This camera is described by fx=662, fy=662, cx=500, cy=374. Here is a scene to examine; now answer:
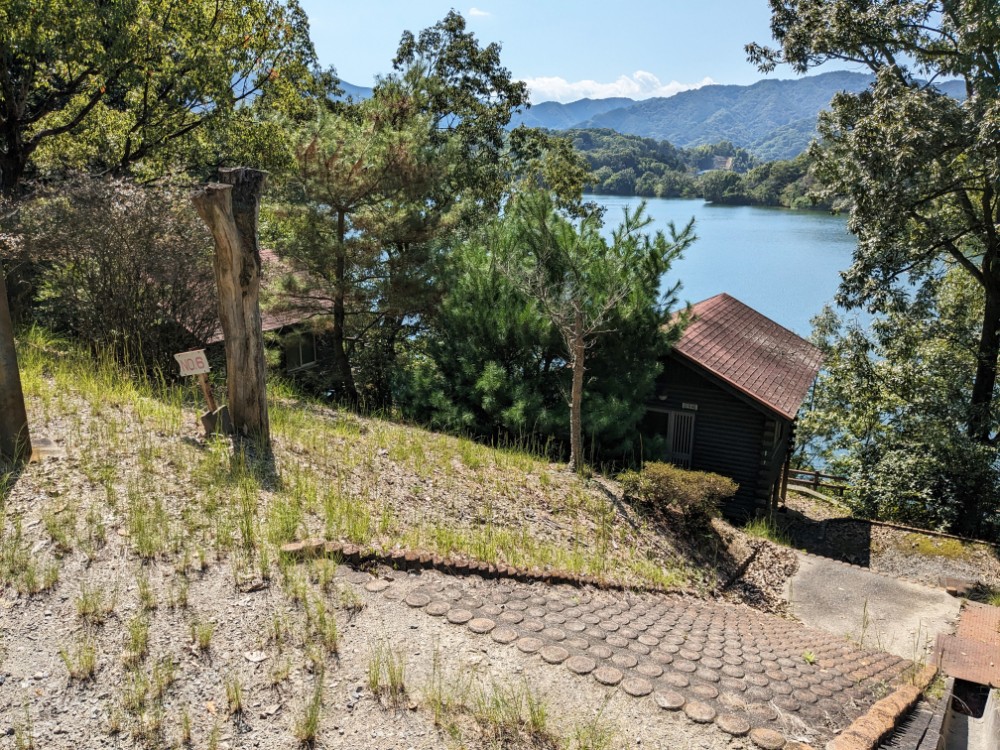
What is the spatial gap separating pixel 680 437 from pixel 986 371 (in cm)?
757

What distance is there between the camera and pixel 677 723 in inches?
167

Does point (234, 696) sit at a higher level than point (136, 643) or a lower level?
lower

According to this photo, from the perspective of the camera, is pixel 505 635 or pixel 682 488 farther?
pixel 682 488

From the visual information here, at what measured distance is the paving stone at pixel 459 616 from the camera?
506 centimetres

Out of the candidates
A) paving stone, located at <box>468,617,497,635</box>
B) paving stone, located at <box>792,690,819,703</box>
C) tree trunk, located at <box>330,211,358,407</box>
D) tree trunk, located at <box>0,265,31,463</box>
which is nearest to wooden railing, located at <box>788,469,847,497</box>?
tree trunk, located at <box>330,211,358,407</box>

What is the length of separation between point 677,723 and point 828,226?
325ft

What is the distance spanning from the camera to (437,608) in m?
5.20

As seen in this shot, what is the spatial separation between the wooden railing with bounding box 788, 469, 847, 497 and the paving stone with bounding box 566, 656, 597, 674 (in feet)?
60.8

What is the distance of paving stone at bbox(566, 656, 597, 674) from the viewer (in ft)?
15.2

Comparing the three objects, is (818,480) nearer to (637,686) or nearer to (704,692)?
(704,692)

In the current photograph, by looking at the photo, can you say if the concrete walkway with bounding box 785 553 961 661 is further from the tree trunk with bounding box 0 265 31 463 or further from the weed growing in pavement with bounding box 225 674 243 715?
the tree trunk with bounding box 0 265 31 463

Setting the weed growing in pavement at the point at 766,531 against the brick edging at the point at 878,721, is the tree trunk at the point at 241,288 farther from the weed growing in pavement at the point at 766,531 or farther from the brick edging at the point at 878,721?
the weed growing in pavement at the point at 766,531

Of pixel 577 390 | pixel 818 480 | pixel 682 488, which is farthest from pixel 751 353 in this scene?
pixel 818 480

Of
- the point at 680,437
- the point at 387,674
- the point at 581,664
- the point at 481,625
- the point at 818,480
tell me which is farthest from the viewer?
the point at 818,480
